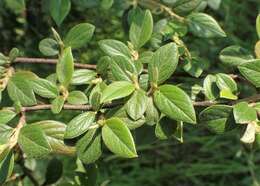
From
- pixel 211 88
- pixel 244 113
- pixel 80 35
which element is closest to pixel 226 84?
pixel 211 88

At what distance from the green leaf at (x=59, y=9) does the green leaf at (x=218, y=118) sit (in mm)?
485

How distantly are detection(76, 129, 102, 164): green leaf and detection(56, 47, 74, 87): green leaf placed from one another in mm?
146

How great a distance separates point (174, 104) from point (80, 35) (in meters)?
0.36

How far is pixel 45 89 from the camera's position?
113 centimetres

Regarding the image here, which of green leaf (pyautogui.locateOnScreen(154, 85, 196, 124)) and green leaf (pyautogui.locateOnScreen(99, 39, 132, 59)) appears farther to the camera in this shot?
green leaf (pyautogui.locateOnScreen(99, 39, 132, 59))

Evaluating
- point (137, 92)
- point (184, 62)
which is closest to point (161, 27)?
point (184, 62)

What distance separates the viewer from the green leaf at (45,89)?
1121mm

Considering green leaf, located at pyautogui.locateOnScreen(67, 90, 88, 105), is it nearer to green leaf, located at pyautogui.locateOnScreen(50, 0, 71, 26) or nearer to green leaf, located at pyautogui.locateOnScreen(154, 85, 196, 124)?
green leaf, located at pyautogui.locateOnScreen(154, 85, 196, 124)

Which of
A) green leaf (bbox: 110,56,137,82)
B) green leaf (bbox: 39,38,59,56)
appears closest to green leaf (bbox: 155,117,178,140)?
green leaf (bbox: 110,56,137,82)

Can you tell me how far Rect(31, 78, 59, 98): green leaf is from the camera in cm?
112

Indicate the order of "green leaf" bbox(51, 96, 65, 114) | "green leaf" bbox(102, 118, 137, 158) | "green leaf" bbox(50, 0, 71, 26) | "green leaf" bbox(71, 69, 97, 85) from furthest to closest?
"green leaf" bbox(50, 0, 71, 26) < "green leaf" bbox(71, 69, 97, 85) < "green leaf" bbox(51, 96, 65, 114) < "green leaf" bbox(102, 118, 137, 158)

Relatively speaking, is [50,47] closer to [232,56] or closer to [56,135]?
[56,135]

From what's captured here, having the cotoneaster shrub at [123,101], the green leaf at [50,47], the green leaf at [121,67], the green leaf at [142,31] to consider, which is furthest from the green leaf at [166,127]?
the green leaf at [50,47]

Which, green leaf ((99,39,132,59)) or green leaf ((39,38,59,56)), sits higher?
green leaf ((99,39,132,59))
